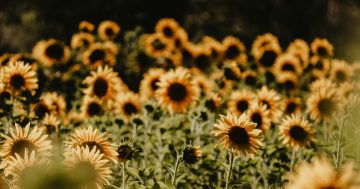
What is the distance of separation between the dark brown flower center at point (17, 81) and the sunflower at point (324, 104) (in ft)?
9.30

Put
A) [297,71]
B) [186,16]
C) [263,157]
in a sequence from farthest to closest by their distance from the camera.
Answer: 1. [186,16]
2. [297,71]
3. [263,157]

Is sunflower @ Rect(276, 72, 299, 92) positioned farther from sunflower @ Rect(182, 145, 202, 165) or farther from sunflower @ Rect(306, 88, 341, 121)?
sunflower @ Rect(182, 145, 202, 165)

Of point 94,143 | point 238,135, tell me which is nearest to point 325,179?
point 238,135

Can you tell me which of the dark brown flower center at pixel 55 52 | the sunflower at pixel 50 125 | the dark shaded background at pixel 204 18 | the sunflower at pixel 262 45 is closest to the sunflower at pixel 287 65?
the sunflower at pixel 262 45

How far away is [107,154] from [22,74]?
1.74 meters

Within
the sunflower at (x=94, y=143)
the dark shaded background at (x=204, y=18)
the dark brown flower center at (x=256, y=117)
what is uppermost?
the dark shaded background at (x=204, y=18)

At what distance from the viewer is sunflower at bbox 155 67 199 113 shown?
461 cm

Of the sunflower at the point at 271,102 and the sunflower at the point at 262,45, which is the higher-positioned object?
the sunflower at the point at 262,45

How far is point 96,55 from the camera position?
20.3ft

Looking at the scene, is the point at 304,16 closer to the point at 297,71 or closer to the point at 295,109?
the point at 297,71

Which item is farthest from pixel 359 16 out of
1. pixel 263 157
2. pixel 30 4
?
pixel 263 157

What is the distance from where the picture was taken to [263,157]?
12.8ft

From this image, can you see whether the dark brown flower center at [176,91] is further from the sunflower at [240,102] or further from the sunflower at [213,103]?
the sunflower at [240,102]

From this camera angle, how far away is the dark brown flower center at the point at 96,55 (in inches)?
243
